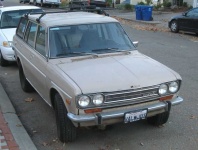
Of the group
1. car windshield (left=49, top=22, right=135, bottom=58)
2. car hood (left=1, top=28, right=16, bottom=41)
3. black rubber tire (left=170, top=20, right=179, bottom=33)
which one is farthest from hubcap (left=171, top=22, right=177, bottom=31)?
car windshield (left=49, top=22, right=135, bottom=58)

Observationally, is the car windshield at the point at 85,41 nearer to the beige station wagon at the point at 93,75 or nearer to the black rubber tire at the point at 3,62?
the beige station wagon at the point at 93,75

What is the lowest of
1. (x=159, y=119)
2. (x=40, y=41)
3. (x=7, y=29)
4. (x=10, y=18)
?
(x=159, y=119)

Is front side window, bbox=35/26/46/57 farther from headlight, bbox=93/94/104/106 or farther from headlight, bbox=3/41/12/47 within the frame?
headlight, bbox=3/41/12/47

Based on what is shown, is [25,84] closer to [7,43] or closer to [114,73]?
[7,43]

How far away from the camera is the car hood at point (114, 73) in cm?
396

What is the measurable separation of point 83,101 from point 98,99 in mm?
189

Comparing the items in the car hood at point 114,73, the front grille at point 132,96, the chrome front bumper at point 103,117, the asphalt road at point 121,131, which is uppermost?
the car hood at point 114,73

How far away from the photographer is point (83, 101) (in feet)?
12.7

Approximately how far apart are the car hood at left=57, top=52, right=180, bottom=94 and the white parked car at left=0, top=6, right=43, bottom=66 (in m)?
4.23

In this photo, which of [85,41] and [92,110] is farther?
[85,41]

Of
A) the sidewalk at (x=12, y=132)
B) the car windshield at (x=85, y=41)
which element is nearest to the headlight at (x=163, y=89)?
the car windshield at (x=85, y=41)

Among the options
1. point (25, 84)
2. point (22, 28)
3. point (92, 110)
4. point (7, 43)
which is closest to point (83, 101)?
point (92, 110)

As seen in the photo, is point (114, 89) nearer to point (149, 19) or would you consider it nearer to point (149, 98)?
point (149, 98)

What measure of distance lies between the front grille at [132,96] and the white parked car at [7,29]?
16.8 feet
